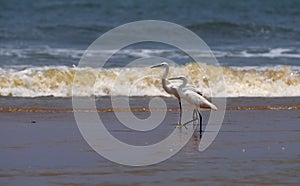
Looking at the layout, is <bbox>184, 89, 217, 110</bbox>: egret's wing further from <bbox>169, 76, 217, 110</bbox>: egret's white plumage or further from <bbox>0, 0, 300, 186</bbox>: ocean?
<bbox>0, 0, 300, 186</bbox>: ocean

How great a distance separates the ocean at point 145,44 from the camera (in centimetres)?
1447

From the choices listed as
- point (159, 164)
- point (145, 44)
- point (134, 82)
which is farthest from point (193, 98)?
point (145, 44)

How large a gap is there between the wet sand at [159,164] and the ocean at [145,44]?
8.69 ft

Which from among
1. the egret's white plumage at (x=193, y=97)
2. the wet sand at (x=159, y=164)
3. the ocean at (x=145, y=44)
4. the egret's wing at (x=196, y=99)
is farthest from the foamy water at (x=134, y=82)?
the egret's wing at (x=196, y=99)

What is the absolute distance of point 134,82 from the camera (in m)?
14.6

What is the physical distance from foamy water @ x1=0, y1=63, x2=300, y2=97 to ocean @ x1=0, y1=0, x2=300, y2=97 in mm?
19

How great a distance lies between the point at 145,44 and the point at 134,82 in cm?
877

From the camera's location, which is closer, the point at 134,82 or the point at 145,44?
the point at 134,82

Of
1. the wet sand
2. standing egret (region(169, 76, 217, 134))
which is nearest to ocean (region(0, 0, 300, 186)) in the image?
the wet sand

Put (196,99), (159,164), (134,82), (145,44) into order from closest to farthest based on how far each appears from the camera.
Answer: (159,164), (196,99), (134,82), (145,44)

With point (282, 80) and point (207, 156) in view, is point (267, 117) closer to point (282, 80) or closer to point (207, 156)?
point (207, 156)

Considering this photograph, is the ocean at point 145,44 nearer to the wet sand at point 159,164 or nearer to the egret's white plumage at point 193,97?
the wet sand at point 159,164

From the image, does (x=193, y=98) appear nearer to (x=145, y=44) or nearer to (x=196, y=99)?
(x=196, y=99)

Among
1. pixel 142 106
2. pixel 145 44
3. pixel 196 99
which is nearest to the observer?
pixel 196 99
